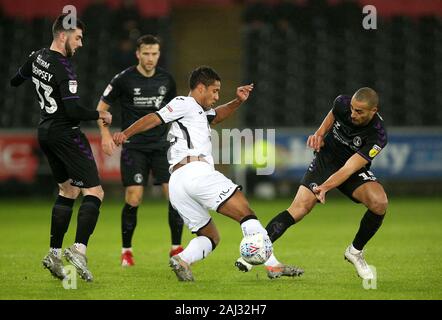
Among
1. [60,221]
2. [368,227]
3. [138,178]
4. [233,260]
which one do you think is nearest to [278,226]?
[368,227]

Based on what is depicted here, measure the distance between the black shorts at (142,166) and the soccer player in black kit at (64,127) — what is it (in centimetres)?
149

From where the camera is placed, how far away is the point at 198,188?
294 inches

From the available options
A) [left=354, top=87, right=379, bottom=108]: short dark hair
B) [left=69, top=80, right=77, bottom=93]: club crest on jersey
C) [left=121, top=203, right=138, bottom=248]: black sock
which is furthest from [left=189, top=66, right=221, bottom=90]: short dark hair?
[left=121, top=203, right=138, bottom=248]: black sock

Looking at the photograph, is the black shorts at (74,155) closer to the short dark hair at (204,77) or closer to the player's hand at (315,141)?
the short dark hair at (204,77)

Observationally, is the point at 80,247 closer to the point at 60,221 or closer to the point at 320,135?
the point at 60,221

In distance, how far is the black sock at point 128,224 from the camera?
9.55m

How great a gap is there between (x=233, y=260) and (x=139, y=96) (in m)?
2.18

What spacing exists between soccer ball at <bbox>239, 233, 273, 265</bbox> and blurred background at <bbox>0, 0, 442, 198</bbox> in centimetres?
1368

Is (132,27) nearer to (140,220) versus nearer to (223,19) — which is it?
(223,19)

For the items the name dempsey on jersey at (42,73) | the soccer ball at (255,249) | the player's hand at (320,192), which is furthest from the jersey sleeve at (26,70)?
the player's hand at (320,192)

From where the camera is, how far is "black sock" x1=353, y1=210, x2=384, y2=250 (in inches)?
320

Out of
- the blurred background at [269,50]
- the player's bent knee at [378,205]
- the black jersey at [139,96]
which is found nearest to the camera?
the player's bent knee at [378,205]

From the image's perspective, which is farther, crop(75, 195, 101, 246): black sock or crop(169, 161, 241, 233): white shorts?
crop(75, 195, 101, 246): black sock

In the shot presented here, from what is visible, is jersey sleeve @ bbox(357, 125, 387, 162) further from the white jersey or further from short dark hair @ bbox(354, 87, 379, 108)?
the white jersey
